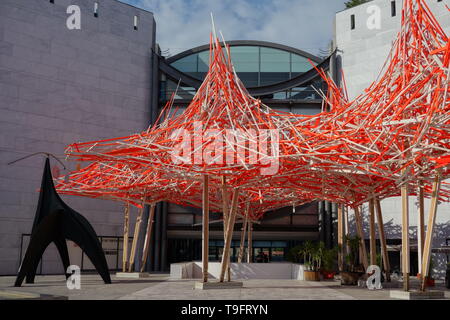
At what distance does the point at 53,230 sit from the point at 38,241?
88 cm

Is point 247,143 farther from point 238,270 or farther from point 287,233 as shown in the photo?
point 287,233

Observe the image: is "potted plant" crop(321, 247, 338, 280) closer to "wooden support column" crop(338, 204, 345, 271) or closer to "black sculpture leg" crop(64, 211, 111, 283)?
"wooden support column" crop(338, 204, 345, 271)

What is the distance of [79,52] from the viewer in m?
35.6

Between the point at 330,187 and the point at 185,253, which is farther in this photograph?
the point at 185,253

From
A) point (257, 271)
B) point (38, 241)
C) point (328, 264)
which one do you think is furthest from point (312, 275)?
point (38, 241)

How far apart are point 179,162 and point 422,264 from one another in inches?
363

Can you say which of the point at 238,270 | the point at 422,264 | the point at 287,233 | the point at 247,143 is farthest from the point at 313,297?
the point at 287,233

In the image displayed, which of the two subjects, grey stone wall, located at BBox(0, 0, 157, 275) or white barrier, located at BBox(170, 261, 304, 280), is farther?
grey stone wall, located at BBox(0, 0, 157, 275)

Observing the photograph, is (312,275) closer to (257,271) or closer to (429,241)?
(257,271)

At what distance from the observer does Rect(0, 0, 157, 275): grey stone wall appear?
1248 inches

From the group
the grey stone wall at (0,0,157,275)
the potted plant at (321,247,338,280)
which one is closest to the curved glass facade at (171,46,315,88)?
the grey stone wall at (0,0,157,275)

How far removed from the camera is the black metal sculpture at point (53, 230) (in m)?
20.3

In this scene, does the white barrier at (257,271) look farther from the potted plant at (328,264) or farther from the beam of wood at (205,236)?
the beam of wood at (205,236)

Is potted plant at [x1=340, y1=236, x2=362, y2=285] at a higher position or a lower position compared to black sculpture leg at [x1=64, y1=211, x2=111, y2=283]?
lower
